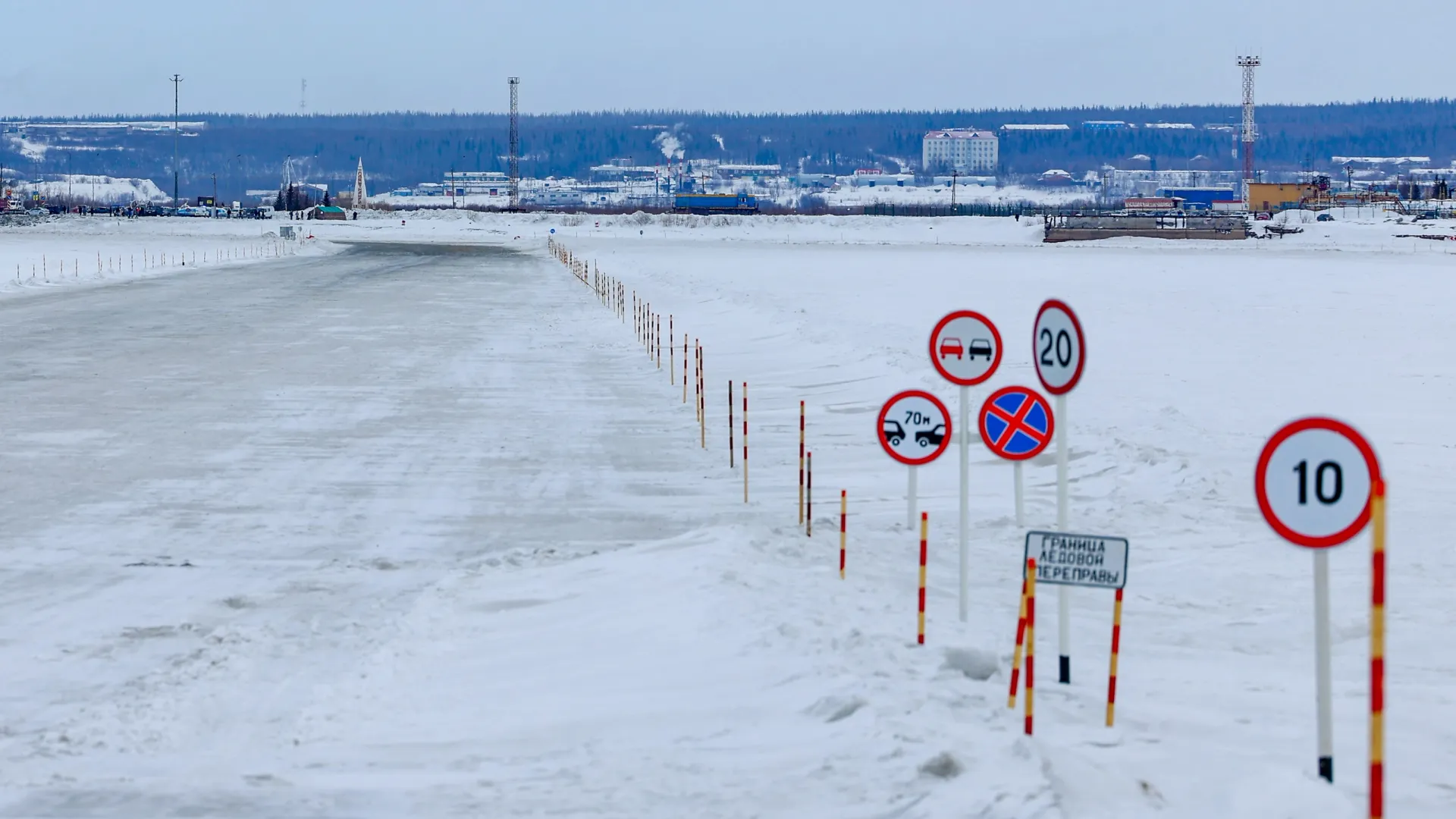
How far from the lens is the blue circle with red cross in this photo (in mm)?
9531

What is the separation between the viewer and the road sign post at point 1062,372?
25.4ft

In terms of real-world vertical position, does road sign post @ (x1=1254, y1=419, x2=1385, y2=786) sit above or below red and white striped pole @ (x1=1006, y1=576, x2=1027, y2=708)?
above

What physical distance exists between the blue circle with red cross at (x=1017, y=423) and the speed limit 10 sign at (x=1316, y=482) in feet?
12.1

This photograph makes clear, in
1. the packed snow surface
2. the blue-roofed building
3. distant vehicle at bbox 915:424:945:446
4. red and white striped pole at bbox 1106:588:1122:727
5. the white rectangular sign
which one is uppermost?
the blue-roofed building

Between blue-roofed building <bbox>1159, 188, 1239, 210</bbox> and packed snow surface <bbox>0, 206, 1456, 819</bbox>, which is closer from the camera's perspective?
packed snow surface <bbox>0, 206, 1456, 819</bbox>

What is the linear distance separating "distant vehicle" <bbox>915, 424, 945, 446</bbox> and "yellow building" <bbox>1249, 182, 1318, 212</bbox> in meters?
167

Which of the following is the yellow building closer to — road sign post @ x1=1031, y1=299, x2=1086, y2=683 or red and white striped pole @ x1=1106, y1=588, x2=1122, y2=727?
road sign post @ x1=1031, y1=299, x2=1086, y2=683

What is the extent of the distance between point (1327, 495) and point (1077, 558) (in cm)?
188

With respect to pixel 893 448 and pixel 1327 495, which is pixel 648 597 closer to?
pixel 893 448

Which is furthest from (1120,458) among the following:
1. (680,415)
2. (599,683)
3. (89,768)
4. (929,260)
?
(929,260)

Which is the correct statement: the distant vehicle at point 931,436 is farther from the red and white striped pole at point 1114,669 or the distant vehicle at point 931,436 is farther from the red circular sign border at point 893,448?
the red and white striped pole at point 1114,669

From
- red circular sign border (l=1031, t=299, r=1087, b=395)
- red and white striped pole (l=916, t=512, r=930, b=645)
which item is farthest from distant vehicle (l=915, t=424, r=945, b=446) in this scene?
red circular sign border (l=1031, t=299, r=1087, b=395)

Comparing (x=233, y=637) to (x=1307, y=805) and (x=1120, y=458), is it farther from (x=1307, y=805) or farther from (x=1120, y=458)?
(x=1120, y=458)

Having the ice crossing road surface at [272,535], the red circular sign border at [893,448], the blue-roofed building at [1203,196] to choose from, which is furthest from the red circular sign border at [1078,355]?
the blue-roofed building at [1203,196]
